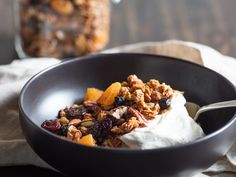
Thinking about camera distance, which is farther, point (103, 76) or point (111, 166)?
point (103, 76)

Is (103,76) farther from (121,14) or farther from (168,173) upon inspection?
(121,14)

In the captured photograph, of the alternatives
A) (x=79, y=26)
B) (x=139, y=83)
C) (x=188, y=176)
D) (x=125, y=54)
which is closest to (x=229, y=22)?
(x=79, y=26)

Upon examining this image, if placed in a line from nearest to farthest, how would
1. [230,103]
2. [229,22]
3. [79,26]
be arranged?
[230,103]
[79,26]
[229,22]

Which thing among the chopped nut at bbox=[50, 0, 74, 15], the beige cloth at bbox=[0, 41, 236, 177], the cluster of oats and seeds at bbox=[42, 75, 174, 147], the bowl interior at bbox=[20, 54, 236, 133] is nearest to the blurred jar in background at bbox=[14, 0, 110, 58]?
the chopped nut at bbox=[50, 0, 74, 15]

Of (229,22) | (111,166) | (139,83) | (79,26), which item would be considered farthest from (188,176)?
(229,22)

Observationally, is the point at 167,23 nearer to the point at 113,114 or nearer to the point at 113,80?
the point at 113,80

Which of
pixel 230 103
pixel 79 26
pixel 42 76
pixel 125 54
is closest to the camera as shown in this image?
pixel 230 103
